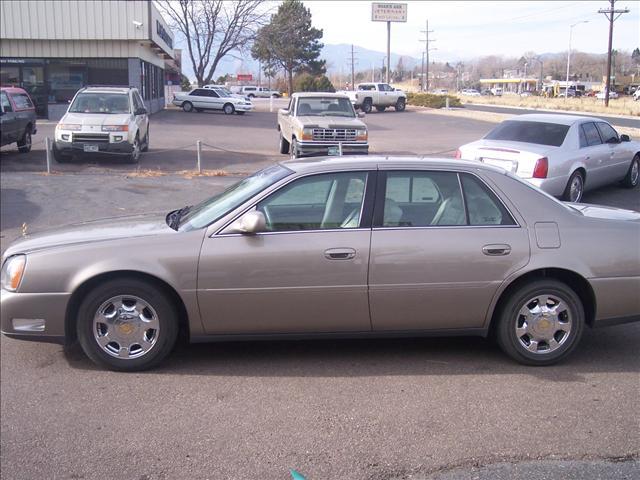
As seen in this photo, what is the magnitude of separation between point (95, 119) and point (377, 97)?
34.4 meters

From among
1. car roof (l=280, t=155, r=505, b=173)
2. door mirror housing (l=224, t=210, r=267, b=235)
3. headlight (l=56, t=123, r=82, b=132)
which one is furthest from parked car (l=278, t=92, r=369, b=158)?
door mirror housing (l=224, t=210, r=267, b=235)

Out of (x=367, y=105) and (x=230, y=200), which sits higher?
(x=367, y=105)

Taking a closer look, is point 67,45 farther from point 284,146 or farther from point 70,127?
point 70,127

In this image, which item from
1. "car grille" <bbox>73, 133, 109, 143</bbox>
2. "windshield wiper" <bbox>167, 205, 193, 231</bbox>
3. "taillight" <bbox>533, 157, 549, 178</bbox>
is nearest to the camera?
"windshield wiper" <bbox>167, 205, 193, 231</bbox>

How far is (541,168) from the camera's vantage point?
36.6 feet

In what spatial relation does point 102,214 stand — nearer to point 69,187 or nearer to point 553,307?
point 69,187

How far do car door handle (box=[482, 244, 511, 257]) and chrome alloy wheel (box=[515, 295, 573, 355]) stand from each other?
0.42m

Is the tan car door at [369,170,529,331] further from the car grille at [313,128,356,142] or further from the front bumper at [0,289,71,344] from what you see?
the car grille at [313,128,356,142]

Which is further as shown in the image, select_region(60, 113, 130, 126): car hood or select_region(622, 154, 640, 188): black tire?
select_region(60, 113, 130, 126): car hood

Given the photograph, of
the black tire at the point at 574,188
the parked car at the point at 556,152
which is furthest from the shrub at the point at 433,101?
the black tire at the point at 574,188

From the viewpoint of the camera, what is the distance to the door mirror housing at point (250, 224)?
493 cm

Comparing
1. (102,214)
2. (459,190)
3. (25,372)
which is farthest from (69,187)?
(459,190)

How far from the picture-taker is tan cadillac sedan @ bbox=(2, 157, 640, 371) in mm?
4992

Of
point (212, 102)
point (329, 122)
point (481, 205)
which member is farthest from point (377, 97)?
point (481, 205)
